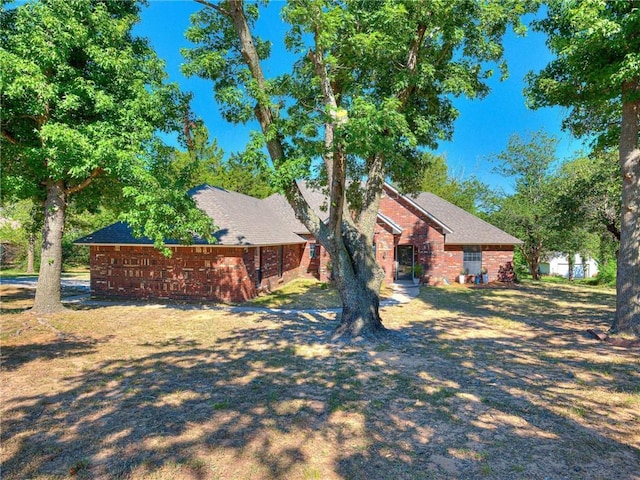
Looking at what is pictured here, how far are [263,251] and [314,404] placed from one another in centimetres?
1307

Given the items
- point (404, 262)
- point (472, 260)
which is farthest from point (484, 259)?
point (404, 262)

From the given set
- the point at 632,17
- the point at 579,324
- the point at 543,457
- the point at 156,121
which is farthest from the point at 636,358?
the point at 156,121

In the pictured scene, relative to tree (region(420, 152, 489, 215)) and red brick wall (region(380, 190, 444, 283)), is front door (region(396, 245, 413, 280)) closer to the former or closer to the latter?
red brick wall (region(380, 190, 444, 283))

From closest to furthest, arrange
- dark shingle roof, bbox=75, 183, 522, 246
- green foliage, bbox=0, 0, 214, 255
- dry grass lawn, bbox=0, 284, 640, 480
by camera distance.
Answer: dry grass lawn, bbox=0, 284, 640, 480 → green foliage, bbox=0, 0, 214, 255 → dark shingle roof, bbox=75, 183, 522, 246

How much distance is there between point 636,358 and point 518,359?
2400 millimetres

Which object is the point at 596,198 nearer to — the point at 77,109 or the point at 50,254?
the point at 77,109

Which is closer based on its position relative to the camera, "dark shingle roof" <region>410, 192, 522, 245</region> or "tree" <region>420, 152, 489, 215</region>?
"dark shingle roof" <region>410, 192, 522, 245</region>

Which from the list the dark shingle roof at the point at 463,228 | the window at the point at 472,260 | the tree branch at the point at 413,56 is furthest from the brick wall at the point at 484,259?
the tree branch at the point at 413,56

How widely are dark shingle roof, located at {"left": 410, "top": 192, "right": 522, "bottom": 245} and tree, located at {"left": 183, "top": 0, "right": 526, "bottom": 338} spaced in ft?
38.7

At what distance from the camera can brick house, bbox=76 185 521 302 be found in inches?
614

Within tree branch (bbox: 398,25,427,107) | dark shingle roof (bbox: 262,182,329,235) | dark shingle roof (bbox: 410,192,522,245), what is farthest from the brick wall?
tree branch (bbox: 398,25,427,107)

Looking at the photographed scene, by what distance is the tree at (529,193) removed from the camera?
25453mm

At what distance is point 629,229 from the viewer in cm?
894

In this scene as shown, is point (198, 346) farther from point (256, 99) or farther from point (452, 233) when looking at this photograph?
point (452, 233)
